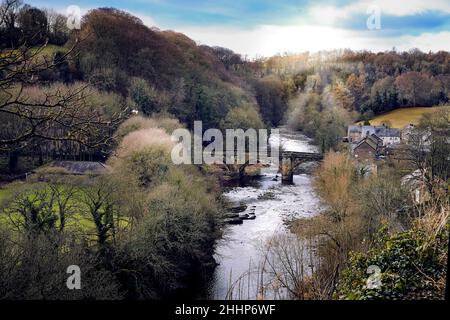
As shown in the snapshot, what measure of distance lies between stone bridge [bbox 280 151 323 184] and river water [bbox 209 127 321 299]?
1.67ft

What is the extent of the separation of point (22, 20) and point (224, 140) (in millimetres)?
23727

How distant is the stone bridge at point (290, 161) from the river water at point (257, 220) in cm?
51

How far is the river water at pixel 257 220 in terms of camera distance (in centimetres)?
1217

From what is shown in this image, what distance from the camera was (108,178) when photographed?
43.7 ft

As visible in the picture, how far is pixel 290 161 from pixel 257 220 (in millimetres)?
9243

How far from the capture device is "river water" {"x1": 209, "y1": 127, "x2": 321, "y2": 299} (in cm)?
1217

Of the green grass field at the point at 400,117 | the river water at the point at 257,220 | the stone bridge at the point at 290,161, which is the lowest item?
the river water at the point at 257,220

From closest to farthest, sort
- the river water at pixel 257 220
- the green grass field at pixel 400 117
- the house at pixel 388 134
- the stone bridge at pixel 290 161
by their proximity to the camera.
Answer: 1. the river water at pixel 257 220
2. the stone bridge at pixel 290 161
3. the house at pixel 388 134
4. the green grass field at pixel 400 117

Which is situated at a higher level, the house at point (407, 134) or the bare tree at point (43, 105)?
the bare tree at point (43, 105)

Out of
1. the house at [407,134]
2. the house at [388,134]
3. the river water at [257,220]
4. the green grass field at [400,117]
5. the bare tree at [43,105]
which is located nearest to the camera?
the bare tree at [43,105]

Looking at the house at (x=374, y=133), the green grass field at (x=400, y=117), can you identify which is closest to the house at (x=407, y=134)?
the house at (x=374, y=133)

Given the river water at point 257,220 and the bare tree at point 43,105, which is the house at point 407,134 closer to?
the river water at point 257,220

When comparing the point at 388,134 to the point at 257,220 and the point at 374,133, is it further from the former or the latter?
the point at 257,220

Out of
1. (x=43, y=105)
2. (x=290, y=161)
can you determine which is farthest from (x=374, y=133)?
(x=43, y=105)
